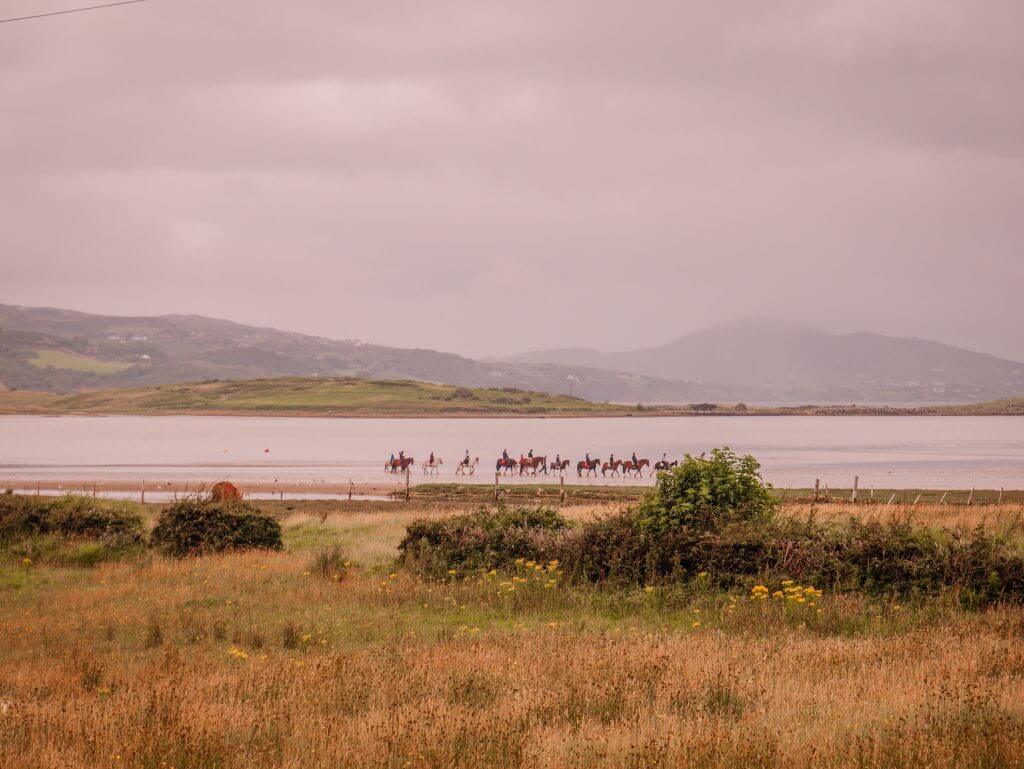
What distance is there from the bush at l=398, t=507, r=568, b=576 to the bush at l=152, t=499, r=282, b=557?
5591mm

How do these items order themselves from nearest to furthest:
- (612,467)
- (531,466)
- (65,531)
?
(65,531) → (612,467) → (531,466)

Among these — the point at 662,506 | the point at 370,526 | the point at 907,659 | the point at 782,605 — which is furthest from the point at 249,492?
the point at 907,659

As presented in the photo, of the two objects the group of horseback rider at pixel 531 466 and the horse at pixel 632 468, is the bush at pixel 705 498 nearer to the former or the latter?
the group of horseback rider at pixel 531 466

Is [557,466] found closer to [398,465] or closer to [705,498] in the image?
[398,465]

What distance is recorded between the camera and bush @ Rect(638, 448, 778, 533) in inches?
707

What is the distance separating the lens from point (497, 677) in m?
10.3

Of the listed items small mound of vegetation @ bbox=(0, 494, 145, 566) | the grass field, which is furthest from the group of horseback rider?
the grass field

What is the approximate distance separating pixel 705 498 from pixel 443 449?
296 ft

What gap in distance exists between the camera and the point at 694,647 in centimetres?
1176

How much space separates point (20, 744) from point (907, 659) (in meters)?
9.87

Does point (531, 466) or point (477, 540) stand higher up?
point (477, 540)

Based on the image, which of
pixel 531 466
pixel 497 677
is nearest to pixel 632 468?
pixel 531 466

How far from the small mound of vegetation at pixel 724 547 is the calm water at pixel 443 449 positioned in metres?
44.2

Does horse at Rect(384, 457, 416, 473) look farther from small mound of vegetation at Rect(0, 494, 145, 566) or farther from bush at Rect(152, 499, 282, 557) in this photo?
bush at Rect(152, 499, 282, 557)
